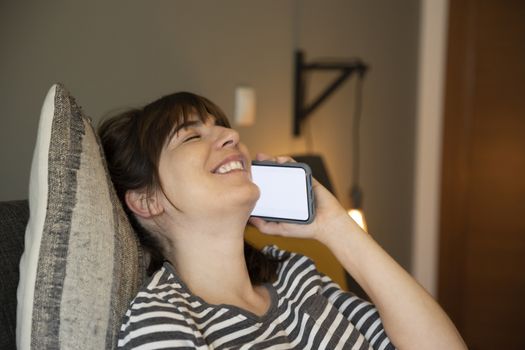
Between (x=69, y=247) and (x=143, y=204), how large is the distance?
272mm

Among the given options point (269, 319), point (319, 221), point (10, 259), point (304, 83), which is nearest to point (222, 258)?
point (269, 319)

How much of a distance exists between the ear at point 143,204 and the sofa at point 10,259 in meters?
0.18

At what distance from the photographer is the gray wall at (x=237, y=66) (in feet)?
4.02

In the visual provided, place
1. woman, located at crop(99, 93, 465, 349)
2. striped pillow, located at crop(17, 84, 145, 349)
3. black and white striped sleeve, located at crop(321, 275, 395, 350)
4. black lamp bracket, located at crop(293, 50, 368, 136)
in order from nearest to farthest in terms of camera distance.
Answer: striped pillow, located at crop(17, 84, 145, 349), woman, located at crop(99, 93, 465, 349), black and white striped sleeve, located at crop(321, 275, 395, 350), black lamp bracket, located at crop(293, 50, 368, 136)

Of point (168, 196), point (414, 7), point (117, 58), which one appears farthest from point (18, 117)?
point (414, 7)

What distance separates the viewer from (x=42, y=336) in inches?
30.4

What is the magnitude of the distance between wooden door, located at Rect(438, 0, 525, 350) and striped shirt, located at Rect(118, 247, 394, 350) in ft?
5.95

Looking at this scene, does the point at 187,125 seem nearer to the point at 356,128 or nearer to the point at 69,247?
the point at 69,247

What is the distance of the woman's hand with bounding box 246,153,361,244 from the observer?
1.19 m

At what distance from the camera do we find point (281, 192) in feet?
3.80

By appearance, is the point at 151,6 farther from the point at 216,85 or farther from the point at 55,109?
the point at 55,109

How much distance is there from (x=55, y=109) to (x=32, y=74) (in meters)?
0.42

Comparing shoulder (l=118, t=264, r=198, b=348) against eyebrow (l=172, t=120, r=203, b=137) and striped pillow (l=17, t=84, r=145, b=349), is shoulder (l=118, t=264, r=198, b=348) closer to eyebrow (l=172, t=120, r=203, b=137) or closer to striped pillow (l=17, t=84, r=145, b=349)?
→ striped pillow (l=17, t=84, r=145, b=349)

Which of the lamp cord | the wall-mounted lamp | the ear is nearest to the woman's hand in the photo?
the ear
